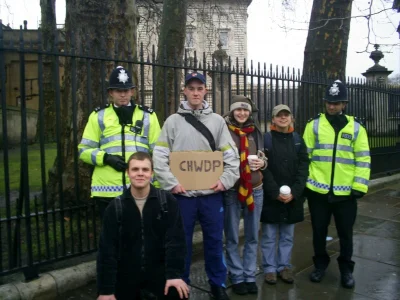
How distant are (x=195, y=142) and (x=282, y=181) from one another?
1.05 meters

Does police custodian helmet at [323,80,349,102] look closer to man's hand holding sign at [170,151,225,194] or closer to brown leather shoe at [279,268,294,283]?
man's hand holding sign at [170,151,225,194]

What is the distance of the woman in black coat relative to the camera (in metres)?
4.15

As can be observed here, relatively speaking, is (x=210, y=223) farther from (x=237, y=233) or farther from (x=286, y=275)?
(x=286, y=275)

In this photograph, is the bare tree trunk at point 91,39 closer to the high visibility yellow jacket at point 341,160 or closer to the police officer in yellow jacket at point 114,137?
the police officer in yellow jacket at point 114,137

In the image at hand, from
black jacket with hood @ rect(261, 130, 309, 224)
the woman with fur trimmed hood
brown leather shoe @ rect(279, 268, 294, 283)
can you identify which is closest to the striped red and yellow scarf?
the woman with fur trimmed hood

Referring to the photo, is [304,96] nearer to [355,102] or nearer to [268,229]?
[355,102]

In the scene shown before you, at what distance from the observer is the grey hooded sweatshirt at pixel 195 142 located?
3717mm

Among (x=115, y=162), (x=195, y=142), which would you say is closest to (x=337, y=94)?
(x=195, y=142)

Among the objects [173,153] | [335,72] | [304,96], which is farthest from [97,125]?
[335,72]

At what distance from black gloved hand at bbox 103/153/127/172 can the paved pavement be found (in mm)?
1344

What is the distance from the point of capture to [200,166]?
12.1ft

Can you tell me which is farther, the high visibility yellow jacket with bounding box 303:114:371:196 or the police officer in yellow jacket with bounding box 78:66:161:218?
the high visibility yellow jacket with bounding box 303:114:371:196

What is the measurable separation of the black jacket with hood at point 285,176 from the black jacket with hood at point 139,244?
1.42m

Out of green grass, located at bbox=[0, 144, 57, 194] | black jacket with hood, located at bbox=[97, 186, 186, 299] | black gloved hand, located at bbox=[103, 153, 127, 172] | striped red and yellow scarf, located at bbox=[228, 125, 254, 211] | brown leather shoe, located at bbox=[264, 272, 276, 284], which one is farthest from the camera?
green grass, located at bbox=[0, 144, 57, 194]
